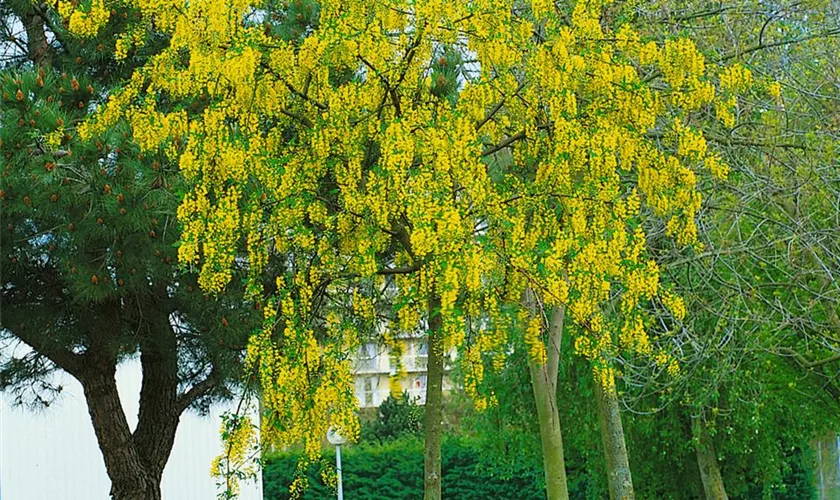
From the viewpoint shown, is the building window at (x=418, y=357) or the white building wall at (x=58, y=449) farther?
the white building wall at (x=58, y=449)

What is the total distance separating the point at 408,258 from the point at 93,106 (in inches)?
74.5

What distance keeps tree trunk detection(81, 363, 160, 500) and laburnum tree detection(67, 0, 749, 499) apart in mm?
2209

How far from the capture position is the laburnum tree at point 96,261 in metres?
4.65

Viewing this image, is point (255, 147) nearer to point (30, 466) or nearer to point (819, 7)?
point (819, 7)

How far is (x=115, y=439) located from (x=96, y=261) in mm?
1862

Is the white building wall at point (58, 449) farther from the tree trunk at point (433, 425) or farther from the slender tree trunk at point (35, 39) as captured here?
the tree trunk at point (433, 425)

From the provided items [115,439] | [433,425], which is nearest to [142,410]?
[115,439]

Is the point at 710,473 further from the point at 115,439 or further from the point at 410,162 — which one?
the point at 410,162

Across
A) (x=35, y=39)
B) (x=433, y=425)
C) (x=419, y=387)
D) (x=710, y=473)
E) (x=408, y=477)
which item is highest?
(x=419, y=387)

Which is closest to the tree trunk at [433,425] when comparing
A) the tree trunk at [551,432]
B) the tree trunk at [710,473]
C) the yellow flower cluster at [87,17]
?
the tree trunk at [551,432]

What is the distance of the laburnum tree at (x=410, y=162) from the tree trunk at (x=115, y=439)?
2209 millimetres

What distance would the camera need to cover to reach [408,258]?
511 cm

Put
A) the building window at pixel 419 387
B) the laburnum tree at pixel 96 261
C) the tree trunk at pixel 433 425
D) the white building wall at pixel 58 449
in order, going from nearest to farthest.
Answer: the laburnum tree at pixel 96 261, the tree trunk at pixel 433 425, the building window at pixel 419 387, the white building wall at pixel 58 449

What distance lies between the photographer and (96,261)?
5.01m
